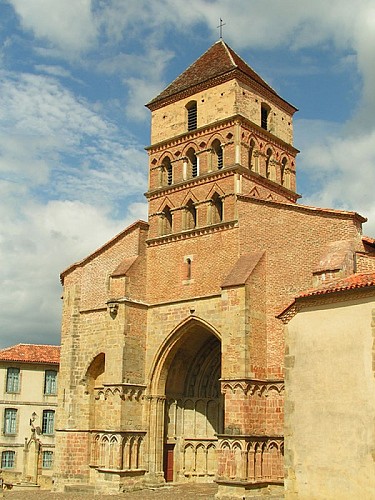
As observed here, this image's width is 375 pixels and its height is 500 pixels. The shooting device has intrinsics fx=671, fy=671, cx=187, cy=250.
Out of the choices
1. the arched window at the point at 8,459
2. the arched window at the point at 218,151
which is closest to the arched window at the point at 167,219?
the arched window at the point at 218,151

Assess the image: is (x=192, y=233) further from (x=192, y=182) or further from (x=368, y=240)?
(x=368, y=240)

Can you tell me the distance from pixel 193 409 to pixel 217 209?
788 centimetres

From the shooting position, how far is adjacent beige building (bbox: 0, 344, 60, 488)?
36.4 metres

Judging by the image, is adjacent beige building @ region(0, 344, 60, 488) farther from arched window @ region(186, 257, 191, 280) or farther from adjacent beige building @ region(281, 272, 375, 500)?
adjacent beige building @ region(281, 272, 375, 500)

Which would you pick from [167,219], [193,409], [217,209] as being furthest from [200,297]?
[193,409]

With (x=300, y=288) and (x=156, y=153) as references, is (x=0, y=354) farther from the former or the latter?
(x=300, y=288)

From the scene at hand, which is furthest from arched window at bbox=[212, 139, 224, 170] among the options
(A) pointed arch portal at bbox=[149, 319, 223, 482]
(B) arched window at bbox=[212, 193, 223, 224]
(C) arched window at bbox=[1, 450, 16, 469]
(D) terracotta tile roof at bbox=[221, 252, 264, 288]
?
(C) arched window at bbox=[1, 450, 16, 469]

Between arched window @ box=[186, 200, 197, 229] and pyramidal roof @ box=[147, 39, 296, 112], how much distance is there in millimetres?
4790

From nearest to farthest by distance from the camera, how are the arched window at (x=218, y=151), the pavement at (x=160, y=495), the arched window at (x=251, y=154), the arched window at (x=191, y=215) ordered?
1. the pavement at (x=160, y=495)
2. the arched window at (x=191, y=215)
3. the arched window at (x=218, y=151)
4. the arched window at (x=251, y=154)

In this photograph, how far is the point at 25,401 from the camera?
37.6 metres

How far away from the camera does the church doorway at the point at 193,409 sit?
82.7ft

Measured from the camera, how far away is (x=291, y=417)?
1620cm

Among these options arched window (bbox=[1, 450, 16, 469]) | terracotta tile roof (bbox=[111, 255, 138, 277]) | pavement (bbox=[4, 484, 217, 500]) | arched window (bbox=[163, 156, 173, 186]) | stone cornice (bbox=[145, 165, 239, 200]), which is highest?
arched window (bbox=[163, 156, 173, 186])

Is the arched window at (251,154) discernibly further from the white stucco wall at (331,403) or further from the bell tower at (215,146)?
the white stucco wall at (331,403)
